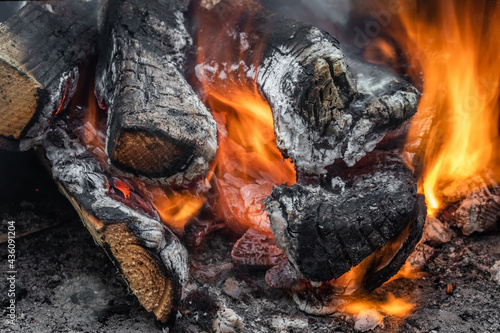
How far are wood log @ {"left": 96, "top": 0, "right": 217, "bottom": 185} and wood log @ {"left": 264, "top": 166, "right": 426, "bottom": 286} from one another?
0.35 m

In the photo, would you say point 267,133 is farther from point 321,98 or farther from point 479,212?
point 479,212

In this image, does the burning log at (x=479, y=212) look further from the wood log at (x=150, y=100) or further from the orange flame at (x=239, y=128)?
the wood log at (x=150, y=100)

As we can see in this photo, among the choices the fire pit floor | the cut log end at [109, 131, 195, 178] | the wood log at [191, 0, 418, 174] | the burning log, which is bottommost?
the fire pit floor

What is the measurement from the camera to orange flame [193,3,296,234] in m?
1.89

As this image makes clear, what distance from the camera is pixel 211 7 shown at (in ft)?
6.47

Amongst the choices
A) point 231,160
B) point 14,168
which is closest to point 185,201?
point 231,160

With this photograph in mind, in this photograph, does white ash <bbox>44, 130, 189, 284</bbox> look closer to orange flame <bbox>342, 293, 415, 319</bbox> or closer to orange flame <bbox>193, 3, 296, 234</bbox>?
orange flame <bbox>193, 3, 296, 234</bbox>

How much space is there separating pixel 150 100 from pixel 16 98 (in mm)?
550

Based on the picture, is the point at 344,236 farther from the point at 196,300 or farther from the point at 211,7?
the point at 211,7

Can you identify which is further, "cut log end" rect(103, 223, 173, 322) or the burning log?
the burning log

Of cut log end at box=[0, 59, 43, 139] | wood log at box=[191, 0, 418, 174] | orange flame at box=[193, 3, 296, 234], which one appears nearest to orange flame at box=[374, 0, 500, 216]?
wood log at box=[191, 0, 418, 174]

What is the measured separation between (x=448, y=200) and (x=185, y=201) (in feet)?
4.35

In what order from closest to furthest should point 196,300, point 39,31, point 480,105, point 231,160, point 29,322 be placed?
point 29,322, point 196,300, point 39,31, point 480,105, point 231,160

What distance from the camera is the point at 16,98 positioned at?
Result: 161 cm
